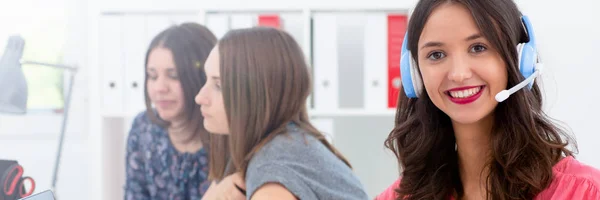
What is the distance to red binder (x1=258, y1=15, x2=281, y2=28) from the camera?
2.00 meters

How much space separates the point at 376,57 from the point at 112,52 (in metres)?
0.92

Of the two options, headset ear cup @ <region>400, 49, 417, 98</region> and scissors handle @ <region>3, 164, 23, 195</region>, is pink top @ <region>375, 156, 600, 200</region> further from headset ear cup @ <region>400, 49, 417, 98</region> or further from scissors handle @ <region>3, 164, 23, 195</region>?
scissors handle @ <region>3, 164, 23, 195</region>

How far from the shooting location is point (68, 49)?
1.69 meters

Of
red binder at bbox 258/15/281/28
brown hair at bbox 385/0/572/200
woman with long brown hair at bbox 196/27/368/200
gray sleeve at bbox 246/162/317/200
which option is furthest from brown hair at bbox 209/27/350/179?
red binder at bbox 258/15/281/28

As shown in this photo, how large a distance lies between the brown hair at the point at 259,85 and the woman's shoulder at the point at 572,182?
65 cm

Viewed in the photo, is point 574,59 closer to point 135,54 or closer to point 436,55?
point 436,55

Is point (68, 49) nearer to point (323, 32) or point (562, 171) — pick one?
point (323, 32)

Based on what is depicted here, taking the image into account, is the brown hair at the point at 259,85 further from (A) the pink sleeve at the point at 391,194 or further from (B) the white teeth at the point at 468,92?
(B) the white teeth at the point at 468,92

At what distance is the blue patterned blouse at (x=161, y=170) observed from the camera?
1.80m

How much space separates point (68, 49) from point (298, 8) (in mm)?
772

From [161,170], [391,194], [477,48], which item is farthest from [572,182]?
[161,170]

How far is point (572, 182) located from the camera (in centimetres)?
90

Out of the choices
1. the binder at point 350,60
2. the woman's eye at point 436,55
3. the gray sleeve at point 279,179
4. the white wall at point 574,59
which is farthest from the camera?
the white wall at point 574,59

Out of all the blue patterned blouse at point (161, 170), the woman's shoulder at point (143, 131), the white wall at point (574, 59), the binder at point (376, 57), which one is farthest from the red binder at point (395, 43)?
the woman's shoulder at point (143, 131)
